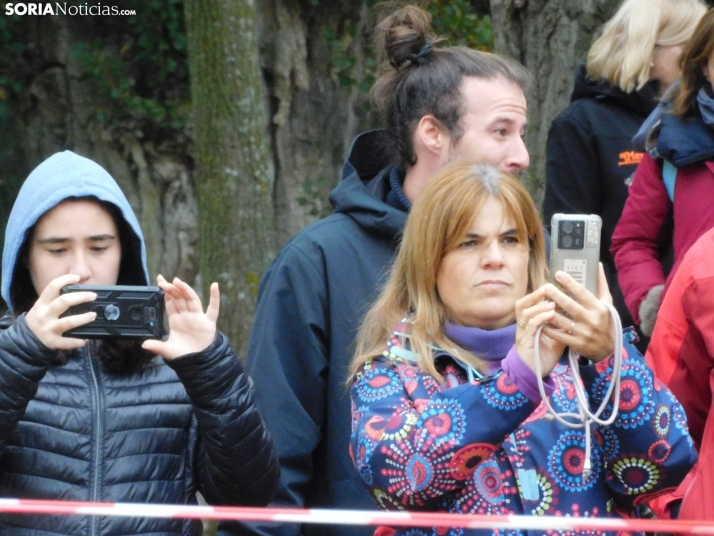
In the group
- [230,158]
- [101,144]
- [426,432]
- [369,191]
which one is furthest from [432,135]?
[101,144]

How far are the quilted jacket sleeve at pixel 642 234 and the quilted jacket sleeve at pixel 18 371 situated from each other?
229 centimetres

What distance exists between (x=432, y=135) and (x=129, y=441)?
1.18 m

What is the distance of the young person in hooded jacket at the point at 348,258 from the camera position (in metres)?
2.79

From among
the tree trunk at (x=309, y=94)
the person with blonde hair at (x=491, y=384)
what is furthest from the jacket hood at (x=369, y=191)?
the tree trunk at (x=309, y=94)

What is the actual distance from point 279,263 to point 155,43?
6334 millimetres

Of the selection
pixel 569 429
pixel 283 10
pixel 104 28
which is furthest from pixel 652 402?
pixel 104 28

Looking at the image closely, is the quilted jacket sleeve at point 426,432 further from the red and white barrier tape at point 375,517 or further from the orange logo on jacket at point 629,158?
the orange logo on jacket at point 629,158

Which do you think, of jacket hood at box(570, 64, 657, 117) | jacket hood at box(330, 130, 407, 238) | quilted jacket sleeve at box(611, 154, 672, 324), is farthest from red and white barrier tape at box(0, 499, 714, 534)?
jacket hood at box(570, 64, 657, 117)

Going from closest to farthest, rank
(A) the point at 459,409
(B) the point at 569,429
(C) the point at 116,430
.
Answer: (A) the point at 459,409 → (B) the point at 569,429 → (C) the point at 116,430

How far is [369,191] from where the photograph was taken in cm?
306

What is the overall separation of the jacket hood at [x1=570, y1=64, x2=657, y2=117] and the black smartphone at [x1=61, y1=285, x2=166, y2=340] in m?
2.65

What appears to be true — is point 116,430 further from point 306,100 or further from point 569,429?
point 306,100

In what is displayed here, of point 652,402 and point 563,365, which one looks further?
point 563,365

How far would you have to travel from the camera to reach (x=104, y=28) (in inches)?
350
